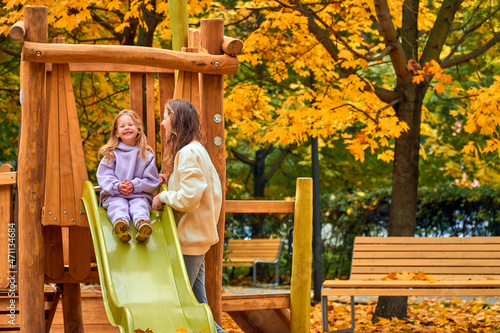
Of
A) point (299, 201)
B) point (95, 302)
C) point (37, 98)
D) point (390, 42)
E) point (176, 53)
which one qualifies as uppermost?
point (390, 42)

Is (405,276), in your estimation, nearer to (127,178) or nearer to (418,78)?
(418,78)

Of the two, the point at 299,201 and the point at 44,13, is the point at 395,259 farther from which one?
the point at 44,13

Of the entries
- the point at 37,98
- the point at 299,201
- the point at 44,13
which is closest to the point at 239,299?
the point at 299,201

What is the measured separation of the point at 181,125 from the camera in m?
5.34

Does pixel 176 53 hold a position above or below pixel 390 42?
below

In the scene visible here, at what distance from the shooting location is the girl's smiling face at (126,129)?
5637 millimetres

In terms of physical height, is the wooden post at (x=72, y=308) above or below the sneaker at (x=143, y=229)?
below

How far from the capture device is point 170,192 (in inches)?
207

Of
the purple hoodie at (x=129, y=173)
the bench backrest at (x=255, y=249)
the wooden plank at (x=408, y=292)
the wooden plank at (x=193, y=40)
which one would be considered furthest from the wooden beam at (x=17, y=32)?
the bench backrest at (x=255, y=249)

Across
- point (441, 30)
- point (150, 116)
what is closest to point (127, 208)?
point (150, 116)

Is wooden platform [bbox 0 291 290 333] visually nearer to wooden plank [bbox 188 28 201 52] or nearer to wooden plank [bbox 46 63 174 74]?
wooden plank [bbox 46 63 174 74]

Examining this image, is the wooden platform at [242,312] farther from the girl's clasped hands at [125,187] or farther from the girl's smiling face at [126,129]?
the girl's smiling face at [126,129]

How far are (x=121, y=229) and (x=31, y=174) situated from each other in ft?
2.88

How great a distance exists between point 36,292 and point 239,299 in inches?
65.2
